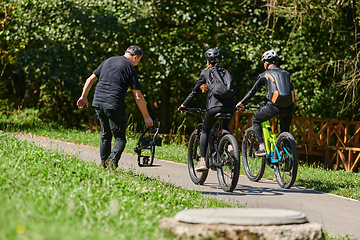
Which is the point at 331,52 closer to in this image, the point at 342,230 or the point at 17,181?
the point at 342,230

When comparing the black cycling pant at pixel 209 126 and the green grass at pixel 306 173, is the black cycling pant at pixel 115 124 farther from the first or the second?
the green grass at pixel 306 173

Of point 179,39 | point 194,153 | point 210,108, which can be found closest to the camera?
point 210,108

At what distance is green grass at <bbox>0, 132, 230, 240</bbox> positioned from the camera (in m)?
2.80

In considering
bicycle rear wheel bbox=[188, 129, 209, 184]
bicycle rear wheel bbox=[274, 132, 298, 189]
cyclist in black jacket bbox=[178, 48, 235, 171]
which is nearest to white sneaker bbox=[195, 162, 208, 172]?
cyclist in black jacket bbox=[178, 48, 235, 171]

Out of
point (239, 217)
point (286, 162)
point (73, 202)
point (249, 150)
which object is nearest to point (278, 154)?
point (286, 162)

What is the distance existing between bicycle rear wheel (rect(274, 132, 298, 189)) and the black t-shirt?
7.71ft

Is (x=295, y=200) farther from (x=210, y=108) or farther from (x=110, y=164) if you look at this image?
(x=110, y=164)

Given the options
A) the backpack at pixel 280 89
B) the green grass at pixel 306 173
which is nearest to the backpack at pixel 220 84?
the backpack at pixel 280 89

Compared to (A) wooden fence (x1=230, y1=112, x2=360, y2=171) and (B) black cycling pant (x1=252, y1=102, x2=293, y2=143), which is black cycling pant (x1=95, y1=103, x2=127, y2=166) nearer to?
(B) black cycling pant (x1=252, y1=102, x2=293, y2=143)

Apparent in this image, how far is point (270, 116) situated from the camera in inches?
269

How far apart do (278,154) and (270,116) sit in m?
0.59

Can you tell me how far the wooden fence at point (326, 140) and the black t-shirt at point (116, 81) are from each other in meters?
9.38

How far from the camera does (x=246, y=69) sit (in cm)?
1658

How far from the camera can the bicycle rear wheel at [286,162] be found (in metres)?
6.37
